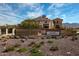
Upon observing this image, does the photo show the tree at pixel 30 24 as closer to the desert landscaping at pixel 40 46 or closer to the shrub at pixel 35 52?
the desert landscaping at pixel 40 46

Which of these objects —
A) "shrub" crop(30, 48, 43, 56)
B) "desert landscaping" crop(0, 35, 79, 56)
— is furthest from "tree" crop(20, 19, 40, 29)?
"shrub" crop(30, 48, 43, 56)

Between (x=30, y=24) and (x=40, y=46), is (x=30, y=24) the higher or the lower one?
the higher one

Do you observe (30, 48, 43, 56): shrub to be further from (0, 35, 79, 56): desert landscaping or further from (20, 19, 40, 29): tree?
(20, 19, 40, 29): tree

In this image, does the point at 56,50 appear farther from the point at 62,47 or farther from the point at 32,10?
the point at 32,10

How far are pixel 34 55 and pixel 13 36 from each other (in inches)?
11.3

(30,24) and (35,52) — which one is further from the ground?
(30,24)

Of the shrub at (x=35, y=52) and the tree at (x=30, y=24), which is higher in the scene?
the tree at (x=30, y=24)

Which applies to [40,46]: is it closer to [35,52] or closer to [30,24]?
[35,52]

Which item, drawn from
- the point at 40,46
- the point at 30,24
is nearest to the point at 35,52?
the point at 40,46

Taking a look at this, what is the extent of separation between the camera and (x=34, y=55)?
2.00 meters

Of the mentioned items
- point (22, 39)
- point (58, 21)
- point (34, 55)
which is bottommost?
point (34, 55)

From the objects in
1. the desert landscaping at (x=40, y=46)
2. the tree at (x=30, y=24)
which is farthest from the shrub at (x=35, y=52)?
the tree at (x=30, y=24)

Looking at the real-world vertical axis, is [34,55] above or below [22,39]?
below

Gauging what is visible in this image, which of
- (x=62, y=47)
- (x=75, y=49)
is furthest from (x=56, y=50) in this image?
(x=75, y=49)
